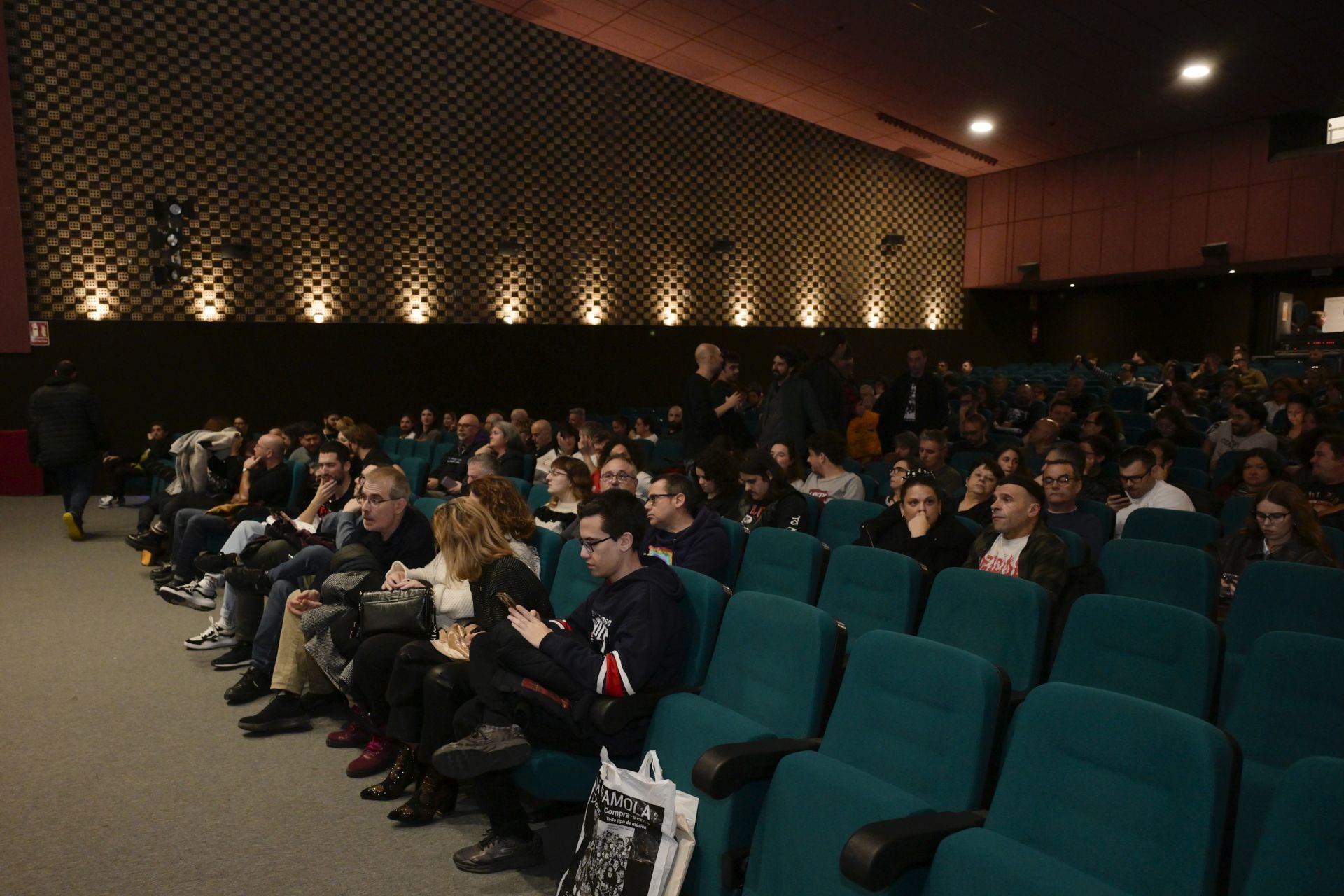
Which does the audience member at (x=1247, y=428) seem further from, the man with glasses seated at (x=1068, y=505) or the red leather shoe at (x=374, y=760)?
the red leather shoe at (x=374, y=760)

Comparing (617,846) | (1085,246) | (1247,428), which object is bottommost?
(617,846)

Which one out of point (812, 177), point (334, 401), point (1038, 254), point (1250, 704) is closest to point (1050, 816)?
point (1250, 704)

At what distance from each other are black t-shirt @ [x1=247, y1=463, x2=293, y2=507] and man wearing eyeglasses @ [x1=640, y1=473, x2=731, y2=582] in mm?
3051

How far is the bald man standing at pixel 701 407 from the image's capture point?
5.57 m

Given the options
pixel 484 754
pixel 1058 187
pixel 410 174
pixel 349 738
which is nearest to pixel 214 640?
pixel 349 738

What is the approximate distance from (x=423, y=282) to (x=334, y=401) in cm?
182

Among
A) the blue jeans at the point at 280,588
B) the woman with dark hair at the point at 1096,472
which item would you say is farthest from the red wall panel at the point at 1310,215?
the blue jeans at the point at 280,588

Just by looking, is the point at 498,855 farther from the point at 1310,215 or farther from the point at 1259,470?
the point at 1310,215

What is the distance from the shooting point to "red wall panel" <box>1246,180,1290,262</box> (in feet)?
38.9

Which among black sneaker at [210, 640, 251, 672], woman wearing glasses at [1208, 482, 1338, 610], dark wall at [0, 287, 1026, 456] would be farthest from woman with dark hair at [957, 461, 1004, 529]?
dark wall at [0, 287, 1026, 456]

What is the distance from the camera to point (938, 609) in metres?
2.68

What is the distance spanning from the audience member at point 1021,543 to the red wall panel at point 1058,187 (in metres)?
12.4

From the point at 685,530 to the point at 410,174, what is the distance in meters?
9.17

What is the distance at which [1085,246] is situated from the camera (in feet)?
46.4
